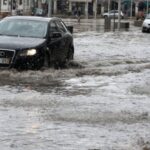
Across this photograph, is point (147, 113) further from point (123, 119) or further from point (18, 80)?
point (18, 80)

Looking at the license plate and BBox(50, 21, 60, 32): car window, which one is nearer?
the license plate

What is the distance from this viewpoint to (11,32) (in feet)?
58.4

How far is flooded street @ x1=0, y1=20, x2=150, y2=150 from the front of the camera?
8.30 m

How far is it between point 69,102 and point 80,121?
199 centimetres

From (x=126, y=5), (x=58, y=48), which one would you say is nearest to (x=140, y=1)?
(x=126, y=5)

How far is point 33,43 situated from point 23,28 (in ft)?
4.35

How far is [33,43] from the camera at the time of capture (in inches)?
663

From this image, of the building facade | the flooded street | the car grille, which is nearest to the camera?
the flooded street

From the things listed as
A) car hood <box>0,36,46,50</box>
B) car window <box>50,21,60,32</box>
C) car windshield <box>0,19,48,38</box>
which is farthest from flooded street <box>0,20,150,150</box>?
car window <box>50,21,60,32</box>

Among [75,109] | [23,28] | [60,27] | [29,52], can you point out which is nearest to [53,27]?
[60,27]


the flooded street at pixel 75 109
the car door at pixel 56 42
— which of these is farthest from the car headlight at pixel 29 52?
the car door at pixel 56 42

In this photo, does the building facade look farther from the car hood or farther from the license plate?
the license plate

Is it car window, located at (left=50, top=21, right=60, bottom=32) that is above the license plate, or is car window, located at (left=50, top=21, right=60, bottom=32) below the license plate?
above

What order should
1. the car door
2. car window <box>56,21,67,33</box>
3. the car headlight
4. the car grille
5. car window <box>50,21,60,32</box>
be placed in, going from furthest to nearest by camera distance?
car window <box>56,21,67,33</box> → car window <box>50,21,60,32</box> → the car door → the car headlight → the car grille
